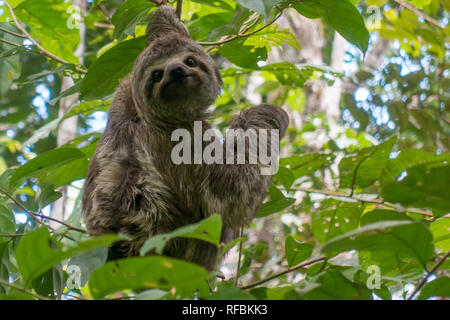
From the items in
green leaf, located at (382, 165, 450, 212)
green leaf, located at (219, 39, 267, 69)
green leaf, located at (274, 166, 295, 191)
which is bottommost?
green leaf, located at (382, 165, 450, 212)

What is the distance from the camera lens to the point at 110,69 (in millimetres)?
4398

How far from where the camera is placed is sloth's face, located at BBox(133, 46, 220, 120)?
4215 mm

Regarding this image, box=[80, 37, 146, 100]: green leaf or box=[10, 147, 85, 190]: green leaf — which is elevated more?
box=[80, 37, 146, 100]: green leaf

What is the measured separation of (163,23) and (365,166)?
7.61 feet

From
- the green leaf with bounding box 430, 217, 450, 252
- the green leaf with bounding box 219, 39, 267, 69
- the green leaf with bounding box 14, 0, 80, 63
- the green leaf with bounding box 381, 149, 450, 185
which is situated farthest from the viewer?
the green leaf with bounding box 14, 0, 80, 63

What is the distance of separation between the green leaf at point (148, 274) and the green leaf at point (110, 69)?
243 centimetres

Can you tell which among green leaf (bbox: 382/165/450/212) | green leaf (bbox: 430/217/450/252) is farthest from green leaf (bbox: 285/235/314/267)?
green leaf (bbox: 382/165/450/212)

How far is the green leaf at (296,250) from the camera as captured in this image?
3.35 m

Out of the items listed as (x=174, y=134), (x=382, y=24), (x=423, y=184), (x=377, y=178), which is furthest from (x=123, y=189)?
(x=382, y=24)

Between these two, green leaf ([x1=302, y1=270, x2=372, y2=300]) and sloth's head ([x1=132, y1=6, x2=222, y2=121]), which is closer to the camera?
green leaf ([x1=302, y1=270, x2=372, y2=300])

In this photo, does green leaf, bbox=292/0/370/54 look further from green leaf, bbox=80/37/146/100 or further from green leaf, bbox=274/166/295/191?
green leaf, bbox=80/37/146/100

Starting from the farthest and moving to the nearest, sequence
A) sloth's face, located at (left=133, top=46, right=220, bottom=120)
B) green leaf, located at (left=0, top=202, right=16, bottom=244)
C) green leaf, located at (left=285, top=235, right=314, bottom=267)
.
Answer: sloth's face, located at (left=133, top=46, right=220, bottom=120) < green leaf, located at (left=0, top=202, right=16, bottom=244) < green leaf, located at (left=285, top=235, right=314, bottom=267)

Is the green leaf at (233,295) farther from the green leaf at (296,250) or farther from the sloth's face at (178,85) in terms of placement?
the sloth's face at (178,85)

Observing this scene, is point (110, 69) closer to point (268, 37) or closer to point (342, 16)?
point (268, 37)
